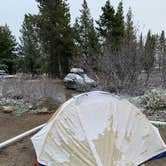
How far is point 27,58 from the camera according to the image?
1225 inches

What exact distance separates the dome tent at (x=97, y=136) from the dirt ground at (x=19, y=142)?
0.31 metres

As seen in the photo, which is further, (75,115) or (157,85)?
(157,85)

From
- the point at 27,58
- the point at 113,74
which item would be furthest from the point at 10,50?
the point at 113,74

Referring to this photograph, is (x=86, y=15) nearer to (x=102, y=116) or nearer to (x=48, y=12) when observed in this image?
→ (x=48, y=12)

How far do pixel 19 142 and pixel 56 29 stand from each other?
19.7m

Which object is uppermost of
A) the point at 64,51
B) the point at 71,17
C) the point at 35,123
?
the point at 71,17

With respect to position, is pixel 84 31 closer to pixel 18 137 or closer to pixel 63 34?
pixel 63 34

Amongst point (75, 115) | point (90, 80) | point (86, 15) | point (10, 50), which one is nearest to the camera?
point (75, 115)

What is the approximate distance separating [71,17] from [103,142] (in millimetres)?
22760

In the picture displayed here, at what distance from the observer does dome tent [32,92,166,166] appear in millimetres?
3719

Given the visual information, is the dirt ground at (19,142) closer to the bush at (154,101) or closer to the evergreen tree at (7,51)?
the bush at (154,101)

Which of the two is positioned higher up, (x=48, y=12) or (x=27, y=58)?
(x=48, y=12)

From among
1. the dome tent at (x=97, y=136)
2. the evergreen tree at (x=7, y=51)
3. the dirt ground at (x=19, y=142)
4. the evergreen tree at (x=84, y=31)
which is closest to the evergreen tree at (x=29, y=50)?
the evergreen tree at (x=7, y=51)

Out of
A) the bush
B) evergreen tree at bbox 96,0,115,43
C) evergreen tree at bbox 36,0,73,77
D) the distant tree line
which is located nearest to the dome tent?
the bush
